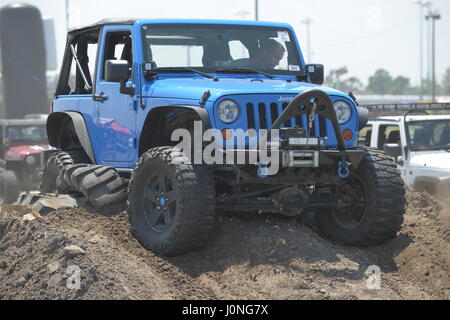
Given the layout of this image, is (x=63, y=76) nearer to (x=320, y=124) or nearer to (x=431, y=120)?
(x=320, y=124)

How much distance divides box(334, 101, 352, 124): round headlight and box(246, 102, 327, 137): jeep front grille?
33 cm

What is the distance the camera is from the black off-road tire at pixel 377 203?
7340 mm

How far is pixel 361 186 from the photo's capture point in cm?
762

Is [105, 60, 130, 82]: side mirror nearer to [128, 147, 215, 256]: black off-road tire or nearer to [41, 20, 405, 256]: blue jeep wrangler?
[41, 20, 405, 256]: blue jeep wrangler

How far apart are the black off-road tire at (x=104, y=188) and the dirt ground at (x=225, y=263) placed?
151mm

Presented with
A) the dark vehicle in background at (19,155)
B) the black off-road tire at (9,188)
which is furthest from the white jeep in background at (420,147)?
the black off-road tire at (9,188)

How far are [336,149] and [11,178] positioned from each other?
40.1 ft

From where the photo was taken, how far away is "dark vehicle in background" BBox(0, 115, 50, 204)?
59.0ft

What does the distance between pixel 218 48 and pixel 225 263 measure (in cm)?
257

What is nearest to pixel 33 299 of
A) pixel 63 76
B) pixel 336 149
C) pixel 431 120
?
pixel 336 149

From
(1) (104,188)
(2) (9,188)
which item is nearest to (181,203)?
(1) (104,188)

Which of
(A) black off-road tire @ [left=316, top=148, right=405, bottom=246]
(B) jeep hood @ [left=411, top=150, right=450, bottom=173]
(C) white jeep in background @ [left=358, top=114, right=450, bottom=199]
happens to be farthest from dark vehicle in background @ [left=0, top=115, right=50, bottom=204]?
(A) black off-road tire @ [left=316, top=148, right=405, bottom=246]

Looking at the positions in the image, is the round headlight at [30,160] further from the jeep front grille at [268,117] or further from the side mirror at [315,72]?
the jeep front grille at [268,117]
